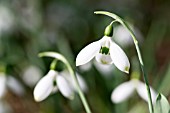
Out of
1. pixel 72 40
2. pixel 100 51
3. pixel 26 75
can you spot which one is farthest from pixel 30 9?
pixel 100 51

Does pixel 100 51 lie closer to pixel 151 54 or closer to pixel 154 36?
pixel 151 54

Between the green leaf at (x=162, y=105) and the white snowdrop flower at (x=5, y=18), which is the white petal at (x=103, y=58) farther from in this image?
the white snowdrop flower at (x=5, y=18)

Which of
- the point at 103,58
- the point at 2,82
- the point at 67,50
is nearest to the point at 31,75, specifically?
the point at 67,50

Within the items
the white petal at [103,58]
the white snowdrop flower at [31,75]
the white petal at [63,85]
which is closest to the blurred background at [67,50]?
the white snowdrop flower at [31,75]

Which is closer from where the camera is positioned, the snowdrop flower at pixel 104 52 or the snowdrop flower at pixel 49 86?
the snowdrop flower at pixel 104 52

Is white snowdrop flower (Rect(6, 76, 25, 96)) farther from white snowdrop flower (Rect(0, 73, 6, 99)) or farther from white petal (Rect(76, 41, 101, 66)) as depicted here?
white petal (Rect(76, 41, 101, 66))

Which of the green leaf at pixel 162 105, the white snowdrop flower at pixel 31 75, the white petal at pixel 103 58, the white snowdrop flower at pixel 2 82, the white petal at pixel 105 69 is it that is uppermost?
the white petal at pixel 103 58

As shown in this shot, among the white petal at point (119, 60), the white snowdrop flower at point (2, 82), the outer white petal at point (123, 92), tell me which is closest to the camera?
the white petal at point (119, 60)

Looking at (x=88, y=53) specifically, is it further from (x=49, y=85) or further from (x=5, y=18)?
(x=5, y=18)
